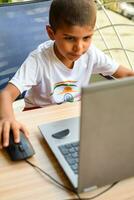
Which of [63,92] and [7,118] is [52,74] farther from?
[7,118]

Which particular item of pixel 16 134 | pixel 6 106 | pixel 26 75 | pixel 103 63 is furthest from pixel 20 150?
pixel 103 63

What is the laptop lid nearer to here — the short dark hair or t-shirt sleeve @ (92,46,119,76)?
the short dark hair

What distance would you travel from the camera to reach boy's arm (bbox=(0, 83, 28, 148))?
3.11 feet

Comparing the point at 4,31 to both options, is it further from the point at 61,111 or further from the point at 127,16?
the point at 127,16

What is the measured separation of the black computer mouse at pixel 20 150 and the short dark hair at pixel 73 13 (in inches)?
18.7

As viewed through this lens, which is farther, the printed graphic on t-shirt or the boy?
the printed graphic on t-shirt

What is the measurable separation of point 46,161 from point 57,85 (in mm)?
532

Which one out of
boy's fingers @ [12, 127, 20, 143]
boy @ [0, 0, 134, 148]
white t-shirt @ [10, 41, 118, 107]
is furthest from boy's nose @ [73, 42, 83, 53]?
boy's fingers @ [12, 127, 20, 143]

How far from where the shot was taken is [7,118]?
103cm

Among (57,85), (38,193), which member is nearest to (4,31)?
(57,85)

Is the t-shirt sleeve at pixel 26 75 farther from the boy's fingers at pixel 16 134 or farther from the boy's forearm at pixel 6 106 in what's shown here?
the boy's fingers at pixel 16 134

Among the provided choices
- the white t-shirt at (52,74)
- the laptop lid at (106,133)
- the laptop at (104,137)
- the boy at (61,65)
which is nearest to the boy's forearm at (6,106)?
the boy at (61,65)

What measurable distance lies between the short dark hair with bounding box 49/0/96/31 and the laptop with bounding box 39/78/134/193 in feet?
1.69

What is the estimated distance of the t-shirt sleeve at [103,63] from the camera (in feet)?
4.83
